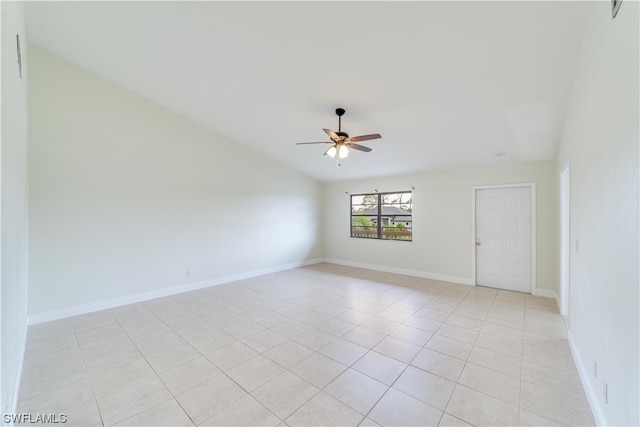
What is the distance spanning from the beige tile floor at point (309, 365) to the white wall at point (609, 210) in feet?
1.86

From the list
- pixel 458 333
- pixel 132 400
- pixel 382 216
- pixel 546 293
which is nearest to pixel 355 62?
pixel 458 333

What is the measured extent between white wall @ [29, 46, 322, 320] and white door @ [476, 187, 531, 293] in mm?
4707

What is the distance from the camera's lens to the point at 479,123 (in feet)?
11.5

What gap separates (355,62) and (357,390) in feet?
10.3

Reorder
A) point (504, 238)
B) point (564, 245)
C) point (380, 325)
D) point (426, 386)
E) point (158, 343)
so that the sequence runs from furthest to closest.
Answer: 1. point (504, 238)
2. point (564, 245)
3. point (380, 325)
4. point (158, 343)
5. point (426, 386)

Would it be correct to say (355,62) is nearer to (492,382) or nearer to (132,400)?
(492,382)

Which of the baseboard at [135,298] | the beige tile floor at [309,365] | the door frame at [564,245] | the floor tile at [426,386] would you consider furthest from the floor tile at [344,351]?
the baseboard at [135,298]

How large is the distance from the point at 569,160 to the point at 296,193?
5.29 m

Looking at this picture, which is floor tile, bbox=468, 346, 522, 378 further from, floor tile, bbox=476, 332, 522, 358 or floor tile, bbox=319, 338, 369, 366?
floor tile, bbox=319, 338, 369, 366

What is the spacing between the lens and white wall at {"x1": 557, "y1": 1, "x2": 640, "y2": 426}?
121cm

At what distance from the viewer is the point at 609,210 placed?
154cm

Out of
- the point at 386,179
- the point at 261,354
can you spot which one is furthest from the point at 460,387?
the point at 386,179

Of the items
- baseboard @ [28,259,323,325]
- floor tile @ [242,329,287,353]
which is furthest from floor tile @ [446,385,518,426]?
baseboard @ [28,259,323,325]

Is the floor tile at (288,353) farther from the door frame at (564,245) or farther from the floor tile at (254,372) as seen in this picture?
the door frame at (564,245)
